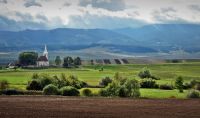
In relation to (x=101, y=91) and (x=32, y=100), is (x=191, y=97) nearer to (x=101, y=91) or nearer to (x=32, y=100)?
Answer: (x=101, y=91)

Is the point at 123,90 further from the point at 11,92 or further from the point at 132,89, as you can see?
the point at 11,92

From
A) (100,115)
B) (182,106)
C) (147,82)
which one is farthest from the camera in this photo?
(147,82)

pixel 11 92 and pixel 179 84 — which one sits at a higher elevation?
pixel 179 84

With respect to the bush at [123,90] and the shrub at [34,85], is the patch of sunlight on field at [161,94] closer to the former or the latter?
the bush at [123,90]

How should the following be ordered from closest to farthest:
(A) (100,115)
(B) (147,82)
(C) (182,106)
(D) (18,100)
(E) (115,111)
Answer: (A) (100,115) < (E) (115,111) < (C) (182,106) < (D) (18,100) < (B) (147,82)

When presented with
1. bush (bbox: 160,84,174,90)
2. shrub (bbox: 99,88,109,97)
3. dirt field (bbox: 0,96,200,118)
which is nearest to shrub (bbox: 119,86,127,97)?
shrub (bbox: 99,88,109,97)

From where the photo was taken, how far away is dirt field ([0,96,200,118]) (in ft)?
214

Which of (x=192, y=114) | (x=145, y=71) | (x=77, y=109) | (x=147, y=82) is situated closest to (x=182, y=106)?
(x=192, y=114)

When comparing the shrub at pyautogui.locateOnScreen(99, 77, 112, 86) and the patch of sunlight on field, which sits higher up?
the shrub at pyautogui.locateOnScreen(99, 77, 112, 86)

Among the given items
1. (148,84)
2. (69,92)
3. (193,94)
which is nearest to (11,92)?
(69,92)

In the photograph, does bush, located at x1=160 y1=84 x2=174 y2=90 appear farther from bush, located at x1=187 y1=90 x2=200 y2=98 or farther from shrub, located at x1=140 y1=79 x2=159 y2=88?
bush, located at x1=187 y1=90 x2=200 y2=98

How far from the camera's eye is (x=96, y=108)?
73625 millimetres

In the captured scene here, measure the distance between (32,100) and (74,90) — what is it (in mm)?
16292

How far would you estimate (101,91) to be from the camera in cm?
9919
